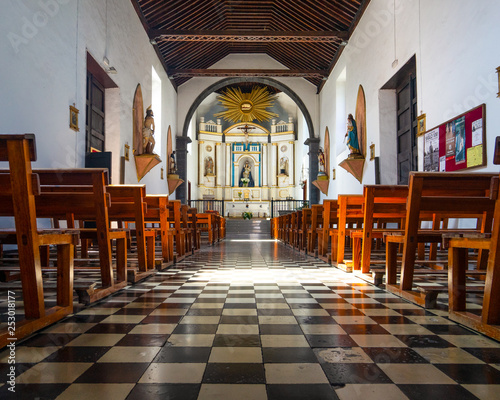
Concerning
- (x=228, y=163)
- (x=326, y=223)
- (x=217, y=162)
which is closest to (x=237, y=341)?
(x=326, y=223)

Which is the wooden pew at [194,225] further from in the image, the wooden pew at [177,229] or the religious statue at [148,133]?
the religious statue at [148,133]

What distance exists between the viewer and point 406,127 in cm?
724

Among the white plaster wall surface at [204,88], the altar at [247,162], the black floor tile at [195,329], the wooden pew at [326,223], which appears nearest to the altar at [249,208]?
the altar at [247,162]

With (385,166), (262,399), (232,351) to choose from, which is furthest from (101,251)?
(385,166)

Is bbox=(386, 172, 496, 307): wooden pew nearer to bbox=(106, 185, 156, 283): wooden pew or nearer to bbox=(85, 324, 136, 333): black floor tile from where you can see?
bbox=(85, 324, 136, 333): black floor tile

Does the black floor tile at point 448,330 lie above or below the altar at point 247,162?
below

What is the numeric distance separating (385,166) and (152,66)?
6.36 meters

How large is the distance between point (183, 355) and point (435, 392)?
2.55 feet

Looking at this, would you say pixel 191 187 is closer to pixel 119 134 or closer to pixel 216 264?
pixel 119 134

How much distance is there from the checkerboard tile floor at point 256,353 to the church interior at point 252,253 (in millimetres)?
10

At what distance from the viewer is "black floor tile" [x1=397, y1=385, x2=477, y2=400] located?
1040 mm

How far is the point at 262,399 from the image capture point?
1030 mm

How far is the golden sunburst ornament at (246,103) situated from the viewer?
17.7 metres

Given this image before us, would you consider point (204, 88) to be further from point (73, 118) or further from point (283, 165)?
point (73, 118)
